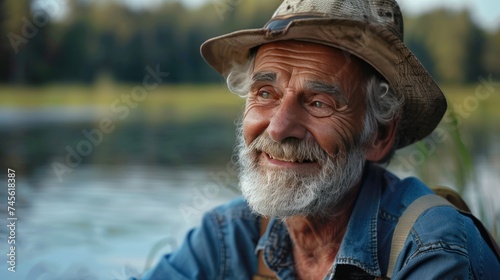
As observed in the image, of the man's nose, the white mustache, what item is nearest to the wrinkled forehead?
the man's nose

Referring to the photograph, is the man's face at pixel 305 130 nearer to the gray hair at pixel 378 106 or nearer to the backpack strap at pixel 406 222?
the gray hair at pixel 378 106

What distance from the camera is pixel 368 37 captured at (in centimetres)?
236

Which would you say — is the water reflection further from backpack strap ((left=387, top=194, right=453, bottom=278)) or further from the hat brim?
backpack strap ((left=387, top=194, right=453, bottom=278))

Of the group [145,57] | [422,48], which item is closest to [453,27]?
[422,48]

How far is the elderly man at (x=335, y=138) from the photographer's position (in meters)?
2.36

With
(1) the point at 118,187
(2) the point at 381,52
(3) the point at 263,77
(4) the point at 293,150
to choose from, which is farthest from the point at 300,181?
(1) the point at 118,187

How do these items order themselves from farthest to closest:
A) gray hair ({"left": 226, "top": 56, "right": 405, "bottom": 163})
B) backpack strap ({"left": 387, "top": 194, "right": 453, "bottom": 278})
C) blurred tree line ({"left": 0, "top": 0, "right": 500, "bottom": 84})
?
1. blurred tree line ({"left": 0, "top": 0, "right": 500, "bottom": 84})
2. gray hair ({"left": 226, "top": 56, "right": 405, "bottom": 163})
3. backpack strap ({"left": 387, "top": 194, "right": 453, "bottom": 278})

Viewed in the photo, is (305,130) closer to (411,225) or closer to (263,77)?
(263,77)

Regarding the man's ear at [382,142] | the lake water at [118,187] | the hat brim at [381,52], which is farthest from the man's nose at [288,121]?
the lake water at [118,187]

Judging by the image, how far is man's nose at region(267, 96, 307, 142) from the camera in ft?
7.85

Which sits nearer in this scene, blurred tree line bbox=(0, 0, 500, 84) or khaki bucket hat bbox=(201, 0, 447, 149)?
khaki bucket hat bbox=(201, 0, 447, 149)

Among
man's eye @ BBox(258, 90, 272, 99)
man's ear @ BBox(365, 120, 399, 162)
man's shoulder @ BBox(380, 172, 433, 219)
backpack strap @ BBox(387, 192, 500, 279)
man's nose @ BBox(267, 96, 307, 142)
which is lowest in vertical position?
backpack strap @ BBox(387, 192, 500, 279)

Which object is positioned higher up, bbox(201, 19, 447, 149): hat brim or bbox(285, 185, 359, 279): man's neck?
bbox(201, 19, 447, 149): hat brim

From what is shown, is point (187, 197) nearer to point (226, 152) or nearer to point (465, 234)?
point (226, 152)
